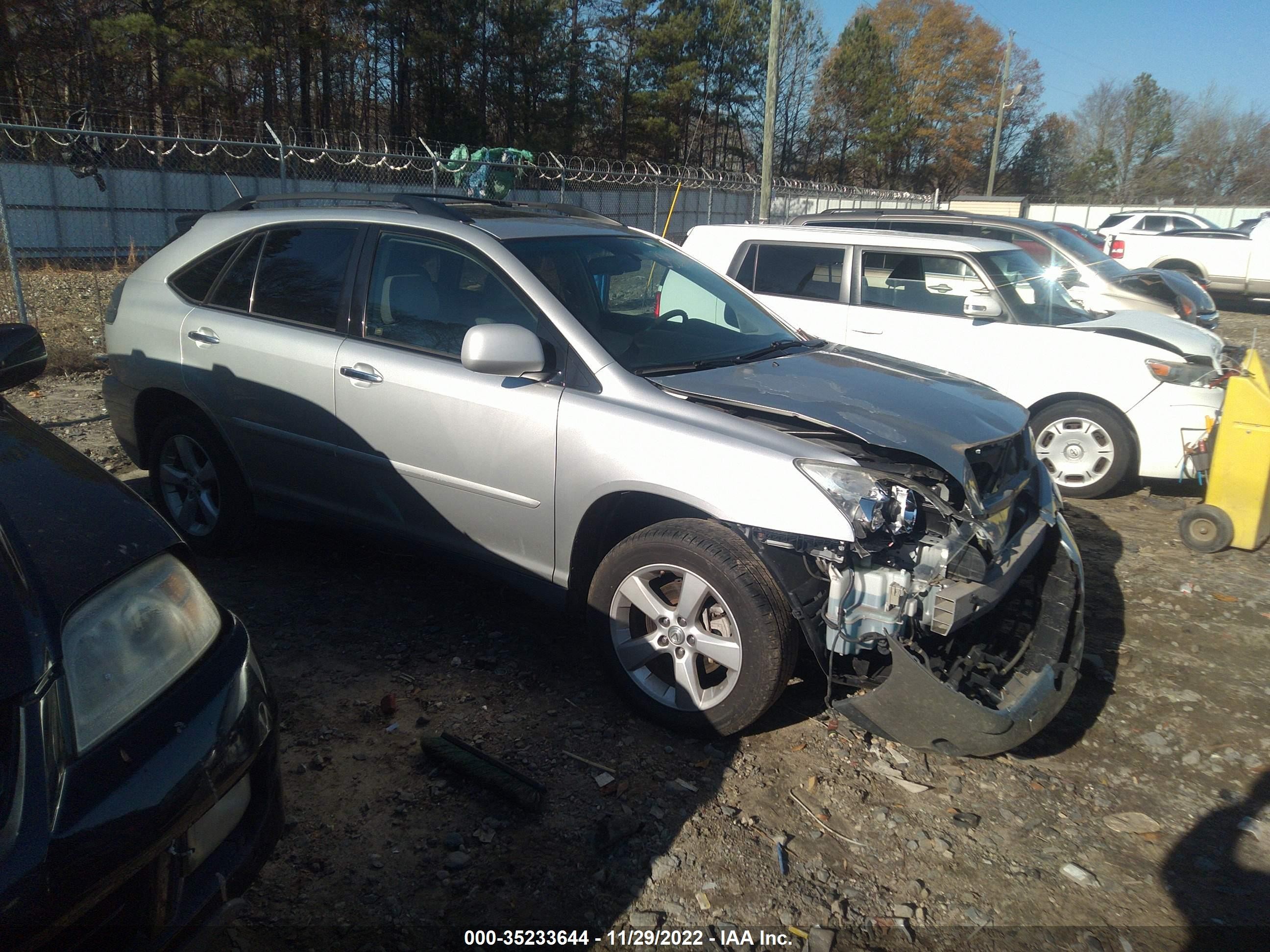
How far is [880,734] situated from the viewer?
2.95 metres

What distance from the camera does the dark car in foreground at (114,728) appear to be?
5.17ft

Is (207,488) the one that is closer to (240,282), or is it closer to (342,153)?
(240,282)

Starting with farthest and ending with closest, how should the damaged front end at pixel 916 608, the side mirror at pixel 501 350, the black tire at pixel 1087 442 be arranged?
the black tire at pixel 1087 442 → the side mirror at pixel 501 350 → the damaged front end at pixel 916 608

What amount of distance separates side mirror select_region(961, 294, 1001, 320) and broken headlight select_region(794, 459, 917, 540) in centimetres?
397

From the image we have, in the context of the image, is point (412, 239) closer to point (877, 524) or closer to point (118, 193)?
point (877, 524)

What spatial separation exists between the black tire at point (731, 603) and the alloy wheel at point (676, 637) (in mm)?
24

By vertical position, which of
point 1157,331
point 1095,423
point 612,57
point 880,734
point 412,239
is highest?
point 612,57

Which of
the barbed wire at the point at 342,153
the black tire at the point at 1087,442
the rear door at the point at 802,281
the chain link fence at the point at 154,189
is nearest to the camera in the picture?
the black tire at the point at 1087,442

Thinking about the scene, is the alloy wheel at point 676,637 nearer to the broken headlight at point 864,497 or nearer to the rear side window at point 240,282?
the broken headlight at point 864,497

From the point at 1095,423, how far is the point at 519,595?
4.42m

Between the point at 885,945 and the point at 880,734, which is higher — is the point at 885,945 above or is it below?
below

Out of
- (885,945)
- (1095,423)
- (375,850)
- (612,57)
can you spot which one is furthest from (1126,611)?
(612,57)

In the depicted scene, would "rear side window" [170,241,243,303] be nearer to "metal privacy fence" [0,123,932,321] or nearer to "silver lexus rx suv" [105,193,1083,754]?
"silver lexus rx suv" [105,193,1083,754]

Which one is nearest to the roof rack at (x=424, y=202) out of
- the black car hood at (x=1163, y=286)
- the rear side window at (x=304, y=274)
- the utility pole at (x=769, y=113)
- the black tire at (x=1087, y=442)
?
the rear side window at (x=304, y=274)
